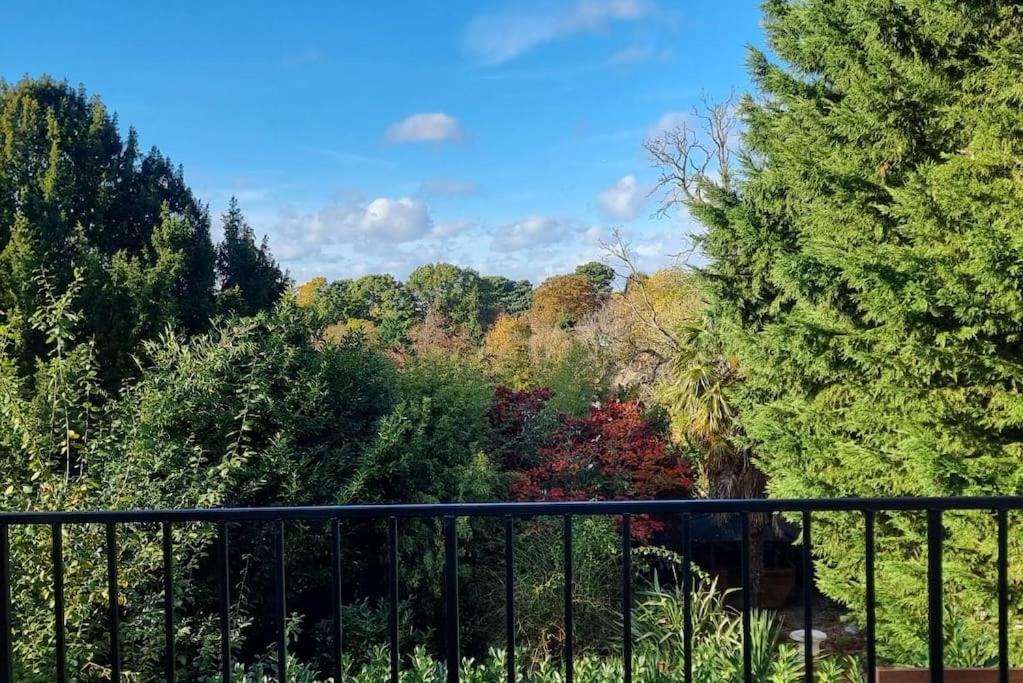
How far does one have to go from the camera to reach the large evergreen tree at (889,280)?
488 centimetres

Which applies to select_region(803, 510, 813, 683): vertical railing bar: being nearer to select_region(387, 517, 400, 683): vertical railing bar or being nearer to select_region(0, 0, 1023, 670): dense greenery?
select_region(387, 517, 400, 683): vertical railing bar

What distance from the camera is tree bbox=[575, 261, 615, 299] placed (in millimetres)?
18078

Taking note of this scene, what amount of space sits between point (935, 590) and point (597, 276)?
17.8 m

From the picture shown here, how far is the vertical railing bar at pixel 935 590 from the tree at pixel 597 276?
16077 millimetres

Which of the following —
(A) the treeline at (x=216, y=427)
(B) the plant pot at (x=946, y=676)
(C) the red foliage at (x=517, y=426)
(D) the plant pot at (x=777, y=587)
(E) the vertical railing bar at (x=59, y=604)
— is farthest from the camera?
(D) the plant pot at (x=777, y=587)

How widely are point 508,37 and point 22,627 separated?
8.08 meters

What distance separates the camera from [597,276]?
1905cm

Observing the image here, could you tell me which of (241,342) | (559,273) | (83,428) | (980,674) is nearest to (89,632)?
(83,428)

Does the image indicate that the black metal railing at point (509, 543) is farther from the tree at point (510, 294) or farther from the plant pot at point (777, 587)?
the tree at point (510, 294)

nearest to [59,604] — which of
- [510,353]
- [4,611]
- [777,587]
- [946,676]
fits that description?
[4,611]

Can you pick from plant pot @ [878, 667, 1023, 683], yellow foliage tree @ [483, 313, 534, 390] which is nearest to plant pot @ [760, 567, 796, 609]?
yellow foliage tree @ [483, 313, 534, 390]

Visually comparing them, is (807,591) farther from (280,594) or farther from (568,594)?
(280,594)

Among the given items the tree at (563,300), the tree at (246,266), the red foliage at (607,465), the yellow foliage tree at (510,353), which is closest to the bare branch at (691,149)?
the yellow foliage tree at (510,353)

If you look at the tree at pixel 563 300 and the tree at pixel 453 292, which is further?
the tree at pixel 453 292
